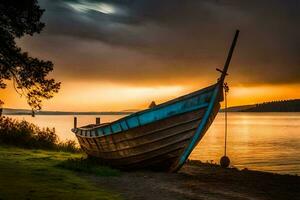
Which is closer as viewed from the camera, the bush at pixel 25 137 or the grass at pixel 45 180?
the grass at pixel 45 180

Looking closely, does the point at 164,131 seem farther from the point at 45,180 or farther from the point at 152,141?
the point at 45,180

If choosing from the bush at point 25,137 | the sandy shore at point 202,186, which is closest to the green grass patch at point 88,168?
the sandy shore at point 202,186

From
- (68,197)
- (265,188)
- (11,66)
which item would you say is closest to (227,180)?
(265,188)

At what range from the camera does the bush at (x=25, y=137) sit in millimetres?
26422

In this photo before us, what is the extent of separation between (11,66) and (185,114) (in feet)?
24.3

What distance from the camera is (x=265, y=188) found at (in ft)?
52.6

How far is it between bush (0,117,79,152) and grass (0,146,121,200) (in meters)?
6.29

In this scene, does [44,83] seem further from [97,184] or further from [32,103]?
[97,184]

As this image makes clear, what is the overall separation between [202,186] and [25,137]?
1499cm

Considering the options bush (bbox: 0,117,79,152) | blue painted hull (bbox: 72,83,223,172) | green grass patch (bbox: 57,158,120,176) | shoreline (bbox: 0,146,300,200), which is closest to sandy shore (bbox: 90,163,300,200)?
shoreline (bbox: 0,146,300,200)

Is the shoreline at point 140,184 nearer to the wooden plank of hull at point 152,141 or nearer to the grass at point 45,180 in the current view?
the grass at point 45,180

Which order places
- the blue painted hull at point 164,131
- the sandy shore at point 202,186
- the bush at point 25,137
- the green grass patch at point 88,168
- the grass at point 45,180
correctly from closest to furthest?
the grass at point 45,180
the sandy shore at point 202,186
the green grass patch at point 88,168
the blue painted hull at point 164,131
the bush at point 25,137

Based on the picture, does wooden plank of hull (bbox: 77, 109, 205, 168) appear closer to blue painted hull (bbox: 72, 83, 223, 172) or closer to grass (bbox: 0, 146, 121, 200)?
blue painted hull (bbox: 72, 83, 223, 172)

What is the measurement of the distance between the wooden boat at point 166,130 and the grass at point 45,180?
1.53 m
